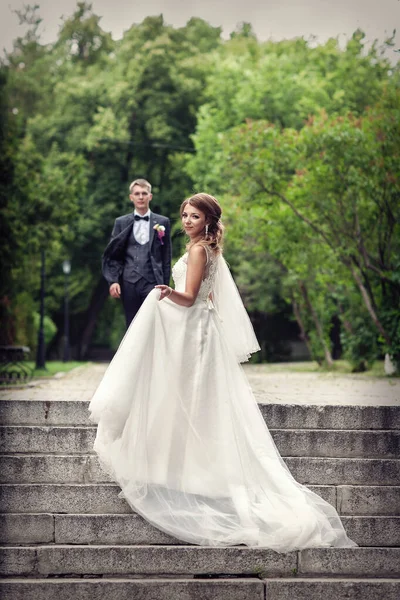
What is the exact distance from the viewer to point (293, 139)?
21625 millimetres

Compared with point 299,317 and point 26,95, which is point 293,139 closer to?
point 299,317

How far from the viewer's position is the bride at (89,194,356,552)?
274 inches

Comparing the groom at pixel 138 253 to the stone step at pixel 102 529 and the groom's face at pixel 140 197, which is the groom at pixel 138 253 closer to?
the groom's face at pixel 140 197

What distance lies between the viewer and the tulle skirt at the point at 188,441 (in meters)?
6.96

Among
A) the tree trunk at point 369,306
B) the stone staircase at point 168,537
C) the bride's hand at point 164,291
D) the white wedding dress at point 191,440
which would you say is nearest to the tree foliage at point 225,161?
the tree trunk at point 369,306

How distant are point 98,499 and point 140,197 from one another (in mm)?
3780

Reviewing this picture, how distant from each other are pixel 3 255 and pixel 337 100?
16.3 meters

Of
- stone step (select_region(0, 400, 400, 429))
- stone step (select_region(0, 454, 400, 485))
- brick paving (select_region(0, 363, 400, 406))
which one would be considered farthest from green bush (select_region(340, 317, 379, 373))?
stone step (select_region(0, 454, 400, 485))

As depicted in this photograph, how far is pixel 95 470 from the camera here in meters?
7.83

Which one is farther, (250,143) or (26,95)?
(26,95)

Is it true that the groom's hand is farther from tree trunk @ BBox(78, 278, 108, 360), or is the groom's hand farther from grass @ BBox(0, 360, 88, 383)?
tree trunk @ BBox(78, 278, 108, 360)

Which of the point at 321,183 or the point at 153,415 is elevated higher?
the point at 321,183

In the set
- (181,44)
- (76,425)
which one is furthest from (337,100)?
(76,425)

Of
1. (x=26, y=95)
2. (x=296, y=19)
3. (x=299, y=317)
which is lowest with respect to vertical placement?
(x=299, y=317)
